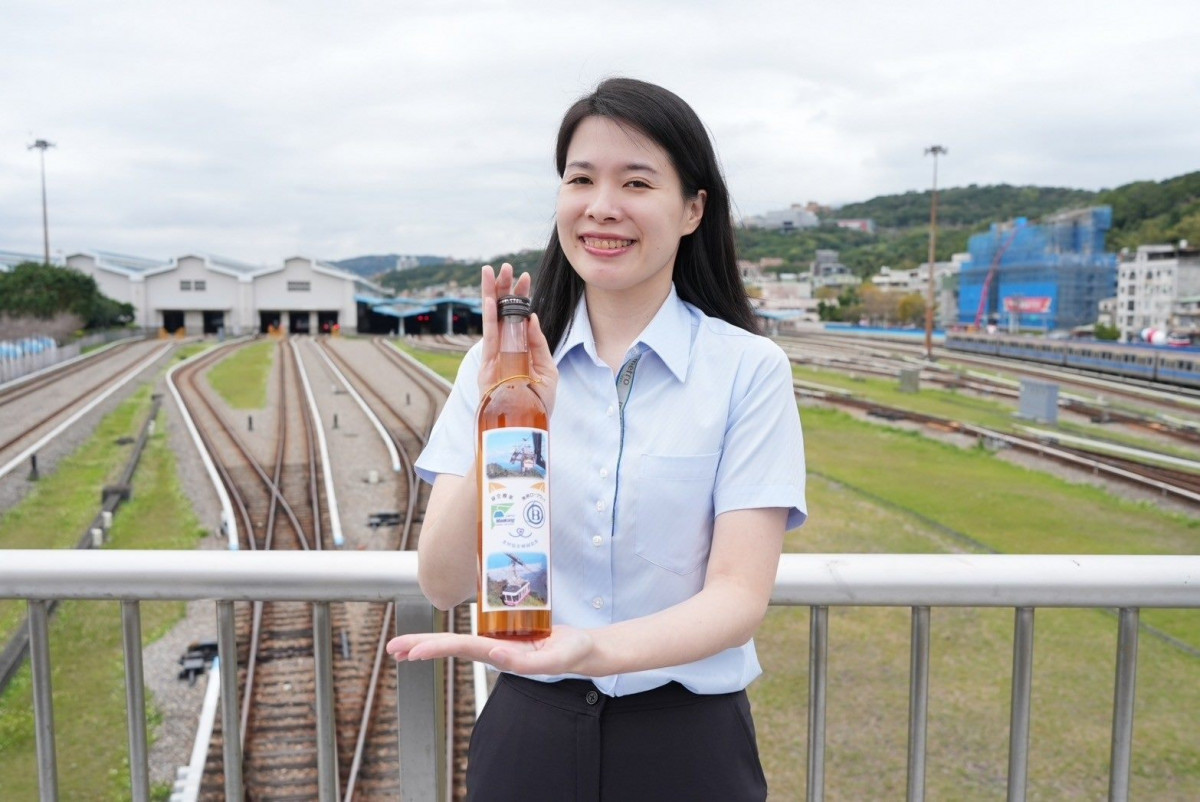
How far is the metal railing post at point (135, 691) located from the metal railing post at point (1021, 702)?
163 centimetres

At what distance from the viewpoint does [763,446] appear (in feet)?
4.80

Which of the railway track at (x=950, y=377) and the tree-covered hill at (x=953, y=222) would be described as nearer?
the railway track at (x=950, y=377)

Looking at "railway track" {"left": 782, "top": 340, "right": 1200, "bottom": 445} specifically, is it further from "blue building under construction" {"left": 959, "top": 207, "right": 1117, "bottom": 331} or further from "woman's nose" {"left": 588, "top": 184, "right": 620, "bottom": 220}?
"woman's nose" {"left": 588, "top": 184, "right": 620, "bottom": 220}

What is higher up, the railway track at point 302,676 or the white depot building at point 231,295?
the white depot building at point 231,295

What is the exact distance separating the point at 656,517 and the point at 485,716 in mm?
468

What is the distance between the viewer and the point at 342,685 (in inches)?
334

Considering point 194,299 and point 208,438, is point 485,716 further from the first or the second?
point 194,299

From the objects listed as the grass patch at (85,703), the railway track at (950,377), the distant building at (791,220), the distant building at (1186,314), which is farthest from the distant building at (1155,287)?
the distant building at (791,220)

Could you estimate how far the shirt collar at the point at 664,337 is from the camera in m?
1.55

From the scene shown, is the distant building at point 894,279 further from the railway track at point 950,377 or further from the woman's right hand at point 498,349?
the woman's right hand at point 498,349

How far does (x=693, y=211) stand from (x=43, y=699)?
1528 millimetres

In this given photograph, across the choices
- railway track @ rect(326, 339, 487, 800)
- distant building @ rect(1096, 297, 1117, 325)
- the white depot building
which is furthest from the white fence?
distant building @ rect(1096, 297, 1117, 325)

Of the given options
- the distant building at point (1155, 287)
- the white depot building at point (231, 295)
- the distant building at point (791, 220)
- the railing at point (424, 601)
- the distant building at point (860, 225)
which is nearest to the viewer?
the railing at point (424, 601)

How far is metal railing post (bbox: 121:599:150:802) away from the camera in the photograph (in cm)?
189
